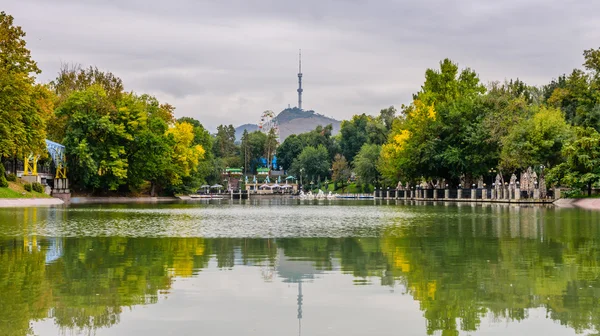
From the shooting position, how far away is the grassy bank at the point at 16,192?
6535 cm

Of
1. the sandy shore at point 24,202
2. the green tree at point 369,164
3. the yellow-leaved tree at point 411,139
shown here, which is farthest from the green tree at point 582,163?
the green tree at point 369,164

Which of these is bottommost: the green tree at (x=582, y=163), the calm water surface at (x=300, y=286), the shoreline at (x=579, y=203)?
the calm water surface at (x=300, y=286)

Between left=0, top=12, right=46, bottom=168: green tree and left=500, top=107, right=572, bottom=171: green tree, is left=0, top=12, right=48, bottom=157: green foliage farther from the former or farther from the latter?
left=500, top=107, right=572, bottom=171: green tree

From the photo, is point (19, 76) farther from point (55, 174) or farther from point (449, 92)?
point (449, 92)

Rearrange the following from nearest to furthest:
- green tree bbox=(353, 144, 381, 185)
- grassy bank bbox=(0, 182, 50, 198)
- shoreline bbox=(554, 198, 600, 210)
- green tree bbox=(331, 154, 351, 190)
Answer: shoreline bbox=(554, 198, 600, 210) → grassy bank bbox=(0, 182, 50, 198) → green tree bbox=(353, 144, 381, 185) → green tree bbox=(331, 154, 351, 190)

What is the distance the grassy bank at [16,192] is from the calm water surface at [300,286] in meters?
44.0

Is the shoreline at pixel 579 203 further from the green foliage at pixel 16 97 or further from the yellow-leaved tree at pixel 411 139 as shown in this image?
the green foliage at pixel 16 97

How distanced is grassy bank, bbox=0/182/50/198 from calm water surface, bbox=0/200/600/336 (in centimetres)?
4403

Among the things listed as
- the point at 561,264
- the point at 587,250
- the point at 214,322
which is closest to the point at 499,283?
the point at 561,264

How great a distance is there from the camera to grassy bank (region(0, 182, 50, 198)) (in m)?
65.3

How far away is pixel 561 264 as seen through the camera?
16.8 meters

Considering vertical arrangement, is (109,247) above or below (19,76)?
below

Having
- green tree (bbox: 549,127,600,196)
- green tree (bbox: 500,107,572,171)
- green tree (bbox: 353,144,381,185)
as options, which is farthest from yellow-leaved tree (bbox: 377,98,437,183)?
green tree (bbox: 353,144,381,185)

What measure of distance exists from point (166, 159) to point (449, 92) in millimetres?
37187
